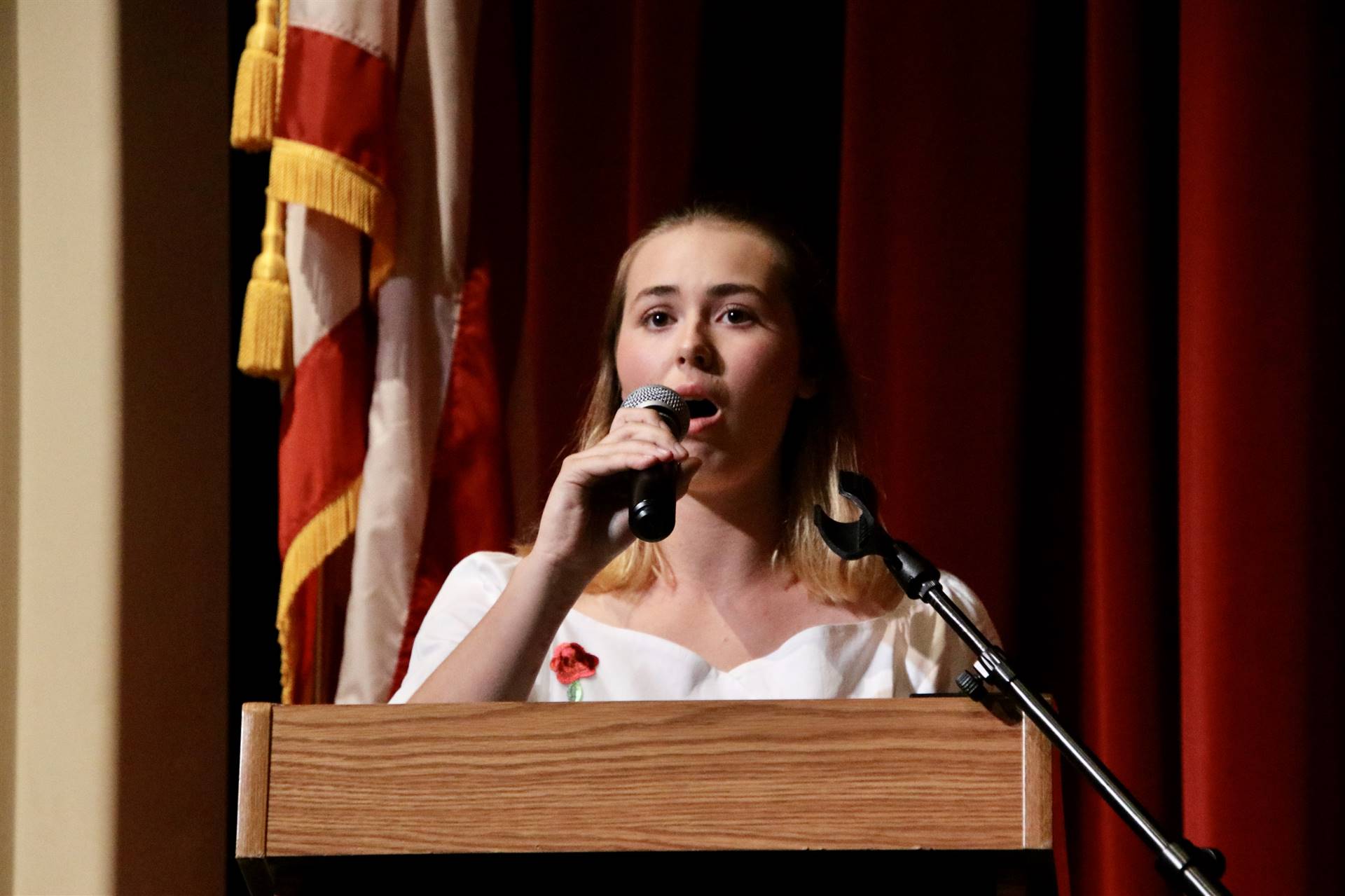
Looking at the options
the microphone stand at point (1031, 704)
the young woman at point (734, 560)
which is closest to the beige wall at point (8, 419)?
the young woman at point (734, 560)

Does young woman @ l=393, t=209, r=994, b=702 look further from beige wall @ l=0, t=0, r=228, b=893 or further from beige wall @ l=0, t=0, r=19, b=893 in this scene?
beige wall @ l=0, t=0, r=19, b=893

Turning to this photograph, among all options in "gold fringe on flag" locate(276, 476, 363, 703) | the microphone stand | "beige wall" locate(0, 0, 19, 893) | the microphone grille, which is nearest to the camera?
the microphone stand

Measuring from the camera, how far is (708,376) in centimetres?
156

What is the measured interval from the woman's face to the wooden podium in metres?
0.58

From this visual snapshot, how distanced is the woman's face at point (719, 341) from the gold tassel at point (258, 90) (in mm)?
750

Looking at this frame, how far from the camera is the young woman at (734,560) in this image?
1550 millimetres

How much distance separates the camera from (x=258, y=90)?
2.18 metres

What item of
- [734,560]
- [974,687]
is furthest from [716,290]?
[974,687]

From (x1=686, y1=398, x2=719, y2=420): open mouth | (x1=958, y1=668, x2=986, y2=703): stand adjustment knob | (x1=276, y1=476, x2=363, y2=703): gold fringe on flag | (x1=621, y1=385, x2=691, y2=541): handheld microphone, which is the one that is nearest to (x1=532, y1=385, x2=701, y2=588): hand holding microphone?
(x1=621, y1=385, x2=691, y2=541): handheld microphone

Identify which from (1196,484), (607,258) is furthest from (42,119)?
(1196,484)

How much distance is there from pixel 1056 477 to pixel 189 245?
1.44 meters

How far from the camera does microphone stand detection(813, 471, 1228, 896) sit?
96 cm

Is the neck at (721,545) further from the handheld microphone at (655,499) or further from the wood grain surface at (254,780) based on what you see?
the wood grain surface at (254,780)

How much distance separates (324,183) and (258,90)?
18cm
